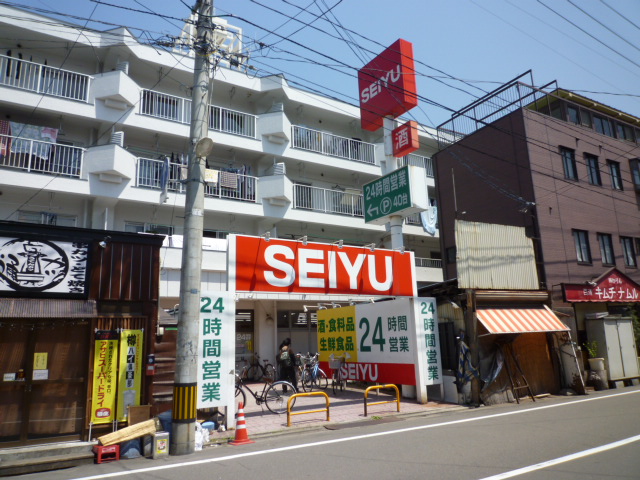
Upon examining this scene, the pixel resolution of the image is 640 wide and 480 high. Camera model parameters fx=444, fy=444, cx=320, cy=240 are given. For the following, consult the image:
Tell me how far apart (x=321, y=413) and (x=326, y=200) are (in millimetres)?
13509

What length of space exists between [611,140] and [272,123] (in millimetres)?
17348

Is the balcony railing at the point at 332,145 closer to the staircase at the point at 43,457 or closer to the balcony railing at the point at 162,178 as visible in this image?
the balcony railing at the point at 162,178

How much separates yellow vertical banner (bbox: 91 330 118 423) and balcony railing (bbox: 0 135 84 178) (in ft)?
32.4

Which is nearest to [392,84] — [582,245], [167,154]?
[167,154]

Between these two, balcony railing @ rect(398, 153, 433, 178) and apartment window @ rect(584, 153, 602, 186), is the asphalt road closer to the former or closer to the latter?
apartment window @ rect(584, 153, 602, 186)

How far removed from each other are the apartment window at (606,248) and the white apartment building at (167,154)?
819 centimetres

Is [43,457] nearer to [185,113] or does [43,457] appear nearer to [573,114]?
[185,113]

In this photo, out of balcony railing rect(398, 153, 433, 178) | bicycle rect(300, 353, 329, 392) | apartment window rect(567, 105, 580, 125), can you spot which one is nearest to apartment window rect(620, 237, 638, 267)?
apartment window rect(567, 105, 580, 125)

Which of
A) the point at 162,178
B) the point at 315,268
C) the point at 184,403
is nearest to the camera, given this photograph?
the point at 184,403

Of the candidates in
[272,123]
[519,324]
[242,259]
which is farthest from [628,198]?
[242,259]

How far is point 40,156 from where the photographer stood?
16234 millimetres

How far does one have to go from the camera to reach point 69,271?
9219 mm

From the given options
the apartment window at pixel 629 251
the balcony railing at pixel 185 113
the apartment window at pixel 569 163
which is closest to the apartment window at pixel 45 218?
the balcony railing at pixel 185 113

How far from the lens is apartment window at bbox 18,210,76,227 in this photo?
16.9 meters
